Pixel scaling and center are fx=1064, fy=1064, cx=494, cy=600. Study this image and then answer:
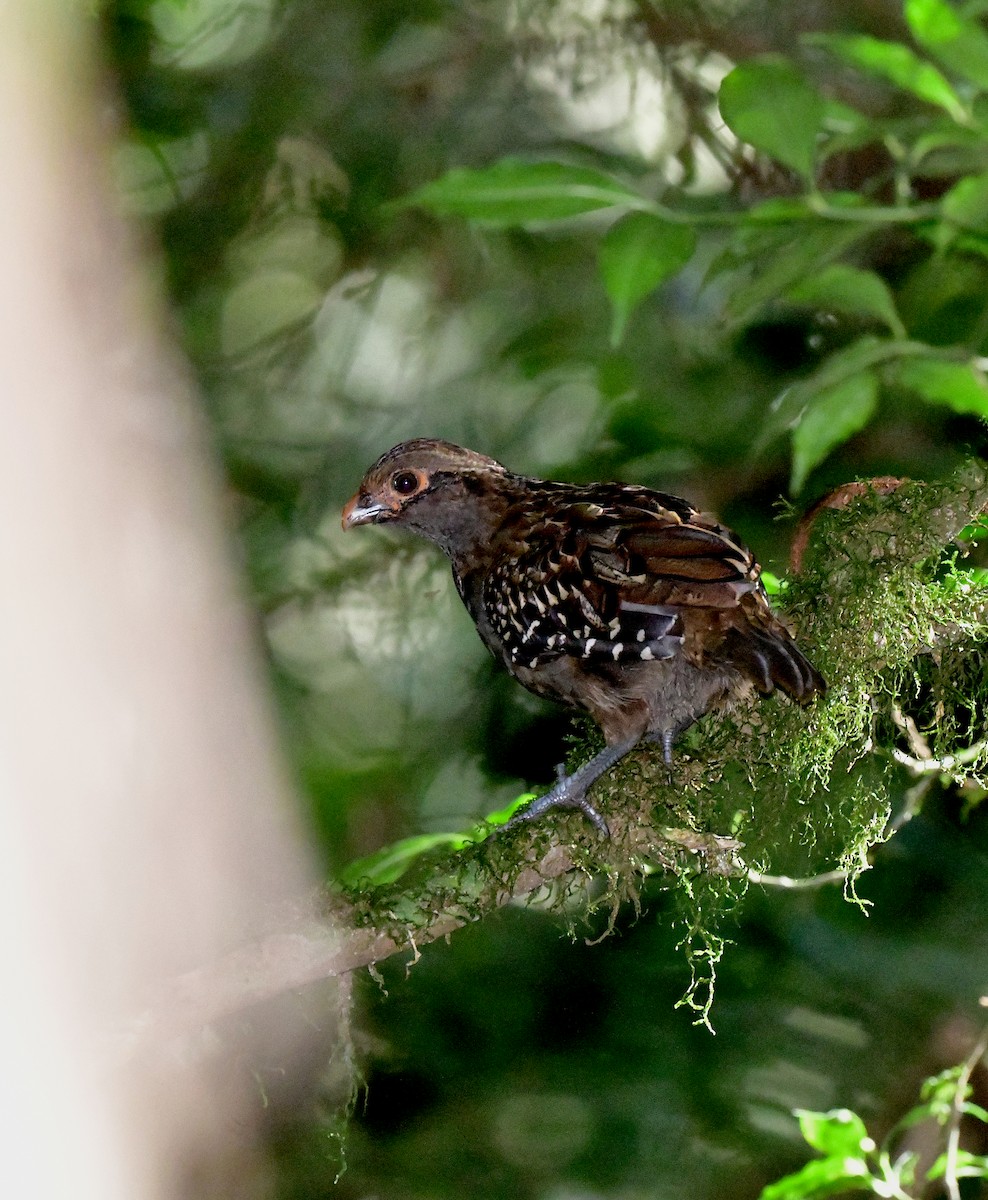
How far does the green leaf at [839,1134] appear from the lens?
1147 mm

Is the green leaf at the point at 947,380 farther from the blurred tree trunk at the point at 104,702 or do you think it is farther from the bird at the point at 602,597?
the blurred tree trunk at the point at 104,702

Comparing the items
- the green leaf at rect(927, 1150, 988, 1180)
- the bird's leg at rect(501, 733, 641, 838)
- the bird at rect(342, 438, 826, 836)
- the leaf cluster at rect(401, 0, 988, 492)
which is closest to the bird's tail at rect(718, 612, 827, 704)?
the bird at rect(342, 438, 826, 836)

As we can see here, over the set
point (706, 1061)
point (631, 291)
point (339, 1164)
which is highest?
point (631, 291)

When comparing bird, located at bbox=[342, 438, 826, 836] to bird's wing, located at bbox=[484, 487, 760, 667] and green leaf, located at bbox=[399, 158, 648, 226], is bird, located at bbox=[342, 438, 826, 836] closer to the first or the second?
bird's wing, located at bbox=[484, 487, 760, 667]

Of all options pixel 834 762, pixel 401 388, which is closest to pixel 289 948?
pixel 834 762

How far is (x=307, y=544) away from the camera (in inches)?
69.0

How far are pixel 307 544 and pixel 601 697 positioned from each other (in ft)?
2.51

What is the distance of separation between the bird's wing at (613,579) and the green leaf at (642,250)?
415mm

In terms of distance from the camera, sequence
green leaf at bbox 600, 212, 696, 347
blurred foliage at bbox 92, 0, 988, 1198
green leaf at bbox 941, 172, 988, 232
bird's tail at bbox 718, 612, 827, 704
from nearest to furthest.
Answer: green leaf at bbox 941, 172, 988, 232 → green leaf at bbox 600, 212, 696, 347 → bird's tail at bbox 718, 612, 827, 704 → blurred foliage at bbox 92, 0, 988, 1198

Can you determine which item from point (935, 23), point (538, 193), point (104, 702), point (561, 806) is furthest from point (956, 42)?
point (104, 702)

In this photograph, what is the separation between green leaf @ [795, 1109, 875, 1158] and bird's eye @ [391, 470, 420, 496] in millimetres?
842

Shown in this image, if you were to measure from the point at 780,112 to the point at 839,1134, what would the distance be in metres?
1.04

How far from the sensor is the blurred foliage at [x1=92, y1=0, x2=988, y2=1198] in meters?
1.53

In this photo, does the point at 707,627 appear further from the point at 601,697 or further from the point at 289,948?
the point at 289,948
